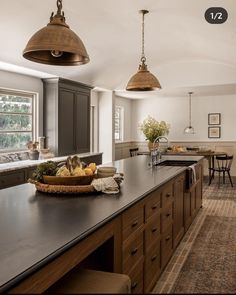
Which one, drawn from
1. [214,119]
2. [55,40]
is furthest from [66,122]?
[214,119]

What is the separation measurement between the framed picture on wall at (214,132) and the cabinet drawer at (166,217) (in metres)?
7.34

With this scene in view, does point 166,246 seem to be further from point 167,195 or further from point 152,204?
point 152,204

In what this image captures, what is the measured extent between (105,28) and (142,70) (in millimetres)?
1643

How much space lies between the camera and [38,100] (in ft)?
22.1

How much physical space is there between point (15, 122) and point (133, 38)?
2598 mm

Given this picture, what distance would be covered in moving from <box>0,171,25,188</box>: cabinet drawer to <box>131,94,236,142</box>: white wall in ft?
22.1

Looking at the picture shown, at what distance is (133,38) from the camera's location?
19.4ft

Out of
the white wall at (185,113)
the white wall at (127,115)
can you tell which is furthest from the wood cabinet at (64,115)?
the white wall at (185,113)

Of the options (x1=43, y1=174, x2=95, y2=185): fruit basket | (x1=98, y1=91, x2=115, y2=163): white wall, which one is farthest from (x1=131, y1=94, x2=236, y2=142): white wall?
(x1=43, y1=174, x2=95, y2=185): fruit basket

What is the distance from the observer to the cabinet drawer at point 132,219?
2191 mm

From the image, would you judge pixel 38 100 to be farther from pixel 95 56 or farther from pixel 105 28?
pixel 105 28

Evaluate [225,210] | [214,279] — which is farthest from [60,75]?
[214,279]

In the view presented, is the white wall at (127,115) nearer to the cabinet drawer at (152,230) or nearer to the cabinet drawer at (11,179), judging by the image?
the cabinet drawer at (11,179)

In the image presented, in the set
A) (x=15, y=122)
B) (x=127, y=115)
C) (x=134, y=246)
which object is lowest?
(x=134, y=246)
